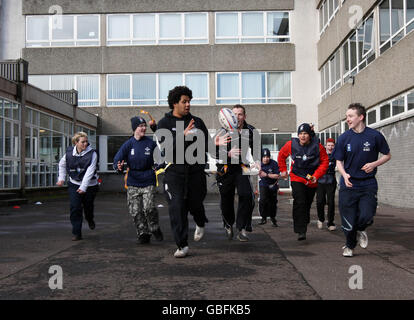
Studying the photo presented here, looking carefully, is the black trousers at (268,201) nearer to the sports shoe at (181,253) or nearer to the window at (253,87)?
the sports shoe at (181,253)

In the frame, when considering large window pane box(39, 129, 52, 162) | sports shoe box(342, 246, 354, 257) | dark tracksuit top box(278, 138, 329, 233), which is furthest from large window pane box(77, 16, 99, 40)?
sports shoe box(342, 246, 354, 257)

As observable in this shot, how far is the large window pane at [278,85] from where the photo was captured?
27812mm

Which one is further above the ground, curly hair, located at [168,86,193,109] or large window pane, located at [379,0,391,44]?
large window pane, located at [379,0,391,44]

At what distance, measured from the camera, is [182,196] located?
6164mm

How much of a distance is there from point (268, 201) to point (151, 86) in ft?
62.1

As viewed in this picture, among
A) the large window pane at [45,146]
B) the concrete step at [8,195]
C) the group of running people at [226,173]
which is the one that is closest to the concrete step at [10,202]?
the concrete step at [8,195]

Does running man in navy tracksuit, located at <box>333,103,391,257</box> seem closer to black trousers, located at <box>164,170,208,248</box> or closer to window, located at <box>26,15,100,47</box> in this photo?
black trousers, located at <box>164,170,208,248</box>

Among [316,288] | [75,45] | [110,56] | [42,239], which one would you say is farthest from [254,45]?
[316,288]

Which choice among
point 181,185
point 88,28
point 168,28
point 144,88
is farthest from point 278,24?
point 181,185

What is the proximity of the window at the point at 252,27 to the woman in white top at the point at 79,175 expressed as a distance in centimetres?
2103

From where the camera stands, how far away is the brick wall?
13930 millimetres

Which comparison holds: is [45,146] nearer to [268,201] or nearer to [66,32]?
[66,32]

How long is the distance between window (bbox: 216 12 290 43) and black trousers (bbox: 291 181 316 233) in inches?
847

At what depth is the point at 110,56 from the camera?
28.1 meters
